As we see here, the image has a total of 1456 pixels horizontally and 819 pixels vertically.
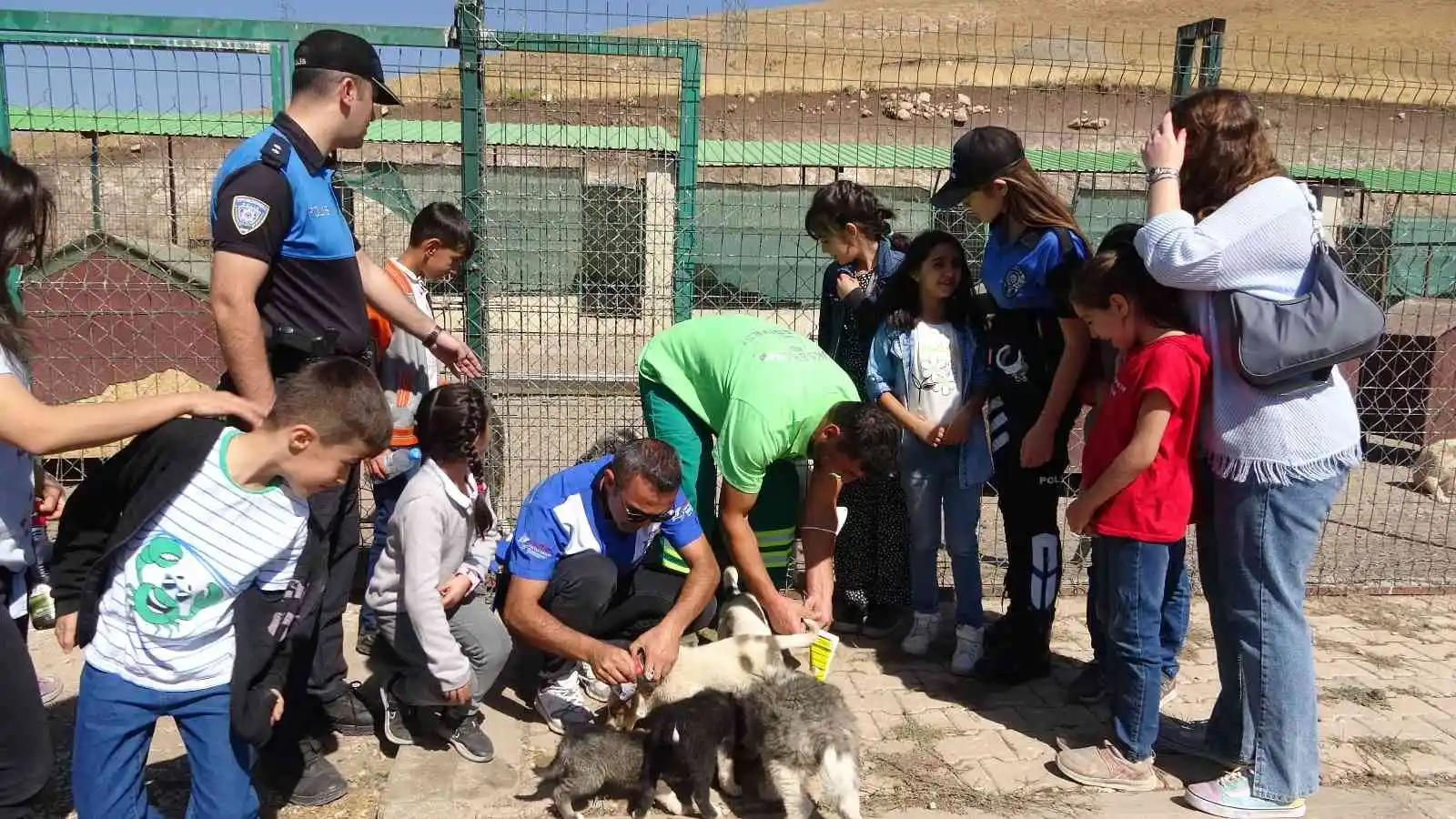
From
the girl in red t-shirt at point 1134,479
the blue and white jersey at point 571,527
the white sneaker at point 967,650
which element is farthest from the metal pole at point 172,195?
the girl in red t-shirt at point 1134,479

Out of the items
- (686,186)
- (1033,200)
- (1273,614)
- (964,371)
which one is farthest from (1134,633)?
(686,186)

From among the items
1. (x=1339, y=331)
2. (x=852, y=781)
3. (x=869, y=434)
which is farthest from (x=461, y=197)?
(x=1339, y=331)

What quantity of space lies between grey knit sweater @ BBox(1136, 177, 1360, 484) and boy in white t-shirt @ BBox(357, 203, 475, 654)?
2.70m

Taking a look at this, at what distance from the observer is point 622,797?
10.9 ft

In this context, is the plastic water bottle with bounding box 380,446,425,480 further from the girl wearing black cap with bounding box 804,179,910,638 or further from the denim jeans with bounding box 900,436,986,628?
the denim jeans with bounding box 900,436,986,628

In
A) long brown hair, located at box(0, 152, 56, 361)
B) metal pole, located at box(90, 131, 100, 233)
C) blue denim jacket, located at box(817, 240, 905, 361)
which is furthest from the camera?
metal pole, located at box(90, 131, 100, 233)

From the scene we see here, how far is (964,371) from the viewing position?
164 inches

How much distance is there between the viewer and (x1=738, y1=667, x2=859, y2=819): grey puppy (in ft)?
9.94

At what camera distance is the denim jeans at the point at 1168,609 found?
140 inches

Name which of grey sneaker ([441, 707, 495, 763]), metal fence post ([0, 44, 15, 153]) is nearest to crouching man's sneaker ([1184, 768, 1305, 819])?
grey sneaker ([441, 707, 495, 763])

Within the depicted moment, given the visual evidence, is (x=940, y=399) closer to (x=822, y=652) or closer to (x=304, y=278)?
(x=822, y=652)

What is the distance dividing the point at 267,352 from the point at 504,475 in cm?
196

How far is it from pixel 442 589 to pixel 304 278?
1.10m

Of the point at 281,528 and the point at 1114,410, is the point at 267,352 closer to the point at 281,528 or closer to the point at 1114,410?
the point at 281,528
